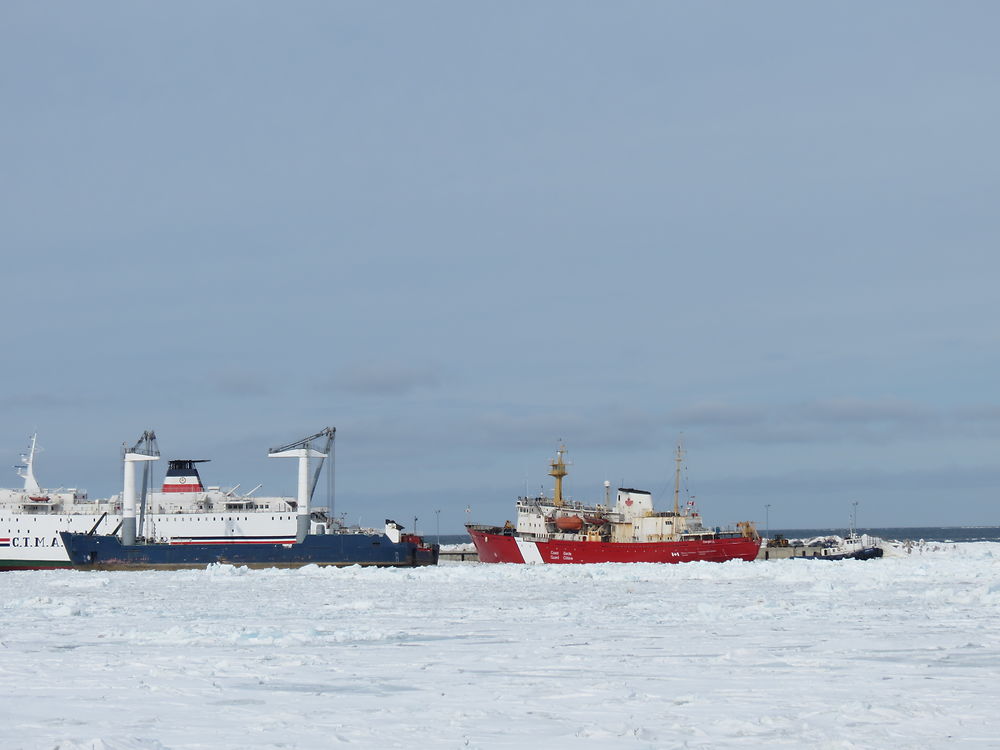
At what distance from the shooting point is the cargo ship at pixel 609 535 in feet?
188

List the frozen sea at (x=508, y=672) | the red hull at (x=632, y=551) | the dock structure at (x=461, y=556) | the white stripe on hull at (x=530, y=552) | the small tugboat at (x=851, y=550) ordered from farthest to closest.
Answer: the dock structure at (x=461, y=556) < the small tugboat at (x=851, y=550) < the white stripe on hull at (x=530, y=552) < the red hull at (x=632, y=551) < the frozen sea at (x=508, y=672)

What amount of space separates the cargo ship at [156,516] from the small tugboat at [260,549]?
0.69m

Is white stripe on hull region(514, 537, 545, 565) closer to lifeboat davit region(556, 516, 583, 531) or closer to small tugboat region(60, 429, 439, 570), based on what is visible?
lifeboat davit region(556, 516, 583, 531)

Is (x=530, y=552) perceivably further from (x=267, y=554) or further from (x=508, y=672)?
(x=508, y=672)

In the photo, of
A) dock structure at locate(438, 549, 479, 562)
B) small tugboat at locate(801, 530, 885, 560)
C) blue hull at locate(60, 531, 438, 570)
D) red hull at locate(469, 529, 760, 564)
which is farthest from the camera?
dock structure at locate(438, 549, 479, 562)

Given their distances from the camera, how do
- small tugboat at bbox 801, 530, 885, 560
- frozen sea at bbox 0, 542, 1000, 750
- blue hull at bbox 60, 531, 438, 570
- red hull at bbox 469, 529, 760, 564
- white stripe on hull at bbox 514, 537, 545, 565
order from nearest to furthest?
frozen sea at bbox 0, 542, 1000, 750, blue hull at bbox 60, 531, 438, 570, red hull at bbox 469, 529, 760, 564, white stripe on hull at bbox 514, 537, 545, 565, small tugboat at bbox 801, 530, 885, 560

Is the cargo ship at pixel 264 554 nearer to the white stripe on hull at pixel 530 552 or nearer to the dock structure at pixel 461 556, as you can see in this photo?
the white stripe on hull at pixel 530 552

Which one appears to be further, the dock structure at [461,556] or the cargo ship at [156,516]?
the dock structure at [461,556]

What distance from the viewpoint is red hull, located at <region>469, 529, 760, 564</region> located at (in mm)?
56688

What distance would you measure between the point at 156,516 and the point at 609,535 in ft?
82.0

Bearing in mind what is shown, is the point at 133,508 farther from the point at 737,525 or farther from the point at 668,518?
the point at 737,525

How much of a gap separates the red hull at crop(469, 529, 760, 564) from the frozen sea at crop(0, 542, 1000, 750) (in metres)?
26.8

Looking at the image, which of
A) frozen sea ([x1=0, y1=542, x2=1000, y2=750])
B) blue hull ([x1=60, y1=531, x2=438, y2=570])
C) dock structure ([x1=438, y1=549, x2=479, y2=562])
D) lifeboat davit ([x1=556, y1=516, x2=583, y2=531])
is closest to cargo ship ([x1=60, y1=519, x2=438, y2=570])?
blue hull ([x1=60, y1=531, x2=438, y2=570])

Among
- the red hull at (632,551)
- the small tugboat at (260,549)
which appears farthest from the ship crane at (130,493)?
the red hull at (632,551)
